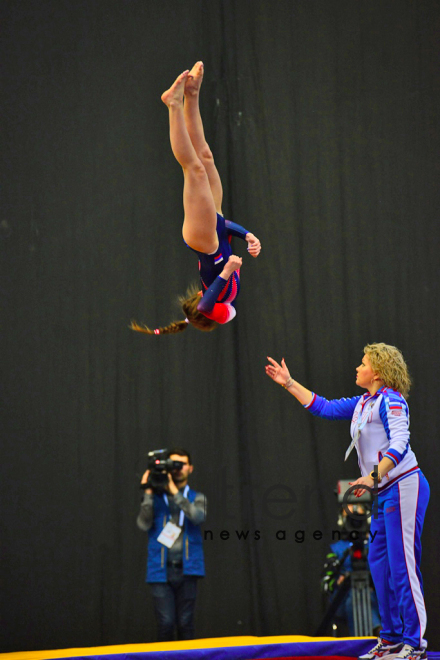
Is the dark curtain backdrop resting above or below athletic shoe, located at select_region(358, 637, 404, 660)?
above

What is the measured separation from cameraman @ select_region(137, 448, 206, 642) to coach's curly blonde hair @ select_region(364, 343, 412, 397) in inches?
53.6

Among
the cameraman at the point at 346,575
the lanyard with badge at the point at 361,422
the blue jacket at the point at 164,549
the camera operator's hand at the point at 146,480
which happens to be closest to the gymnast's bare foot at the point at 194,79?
the lanyard with badge at the point at 361,422

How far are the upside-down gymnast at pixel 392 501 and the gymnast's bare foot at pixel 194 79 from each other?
4.89 feet

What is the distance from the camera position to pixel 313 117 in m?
4.93

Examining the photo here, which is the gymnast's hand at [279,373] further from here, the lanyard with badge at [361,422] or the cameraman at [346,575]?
the cameraman at [346,575]

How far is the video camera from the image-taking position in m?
4.05

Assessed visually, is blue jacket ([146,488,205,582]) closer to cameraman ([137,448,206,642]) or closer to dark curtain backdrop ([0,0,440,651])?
cameraman ([137,448,206,642])

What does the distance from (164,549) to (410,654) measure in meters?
1.47

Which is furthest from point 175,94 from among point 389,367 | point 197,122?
point 389,367

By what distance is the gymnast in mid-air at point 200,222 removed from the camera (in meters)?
3.08

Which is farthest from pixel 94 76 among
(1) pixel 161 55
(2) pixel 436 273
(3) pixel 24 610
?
(3) pixel 24 610

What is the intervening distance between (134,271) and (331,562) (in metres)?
2.19

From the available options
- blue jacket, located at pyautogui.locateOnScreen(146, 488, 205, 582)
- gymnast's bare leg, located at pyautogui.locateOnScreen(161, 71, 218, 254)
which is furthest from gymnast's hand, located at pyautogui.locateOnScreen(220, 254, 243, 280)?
blue jacket, located at pyautogui.locateOnScreen(146, 488, 205, 582)

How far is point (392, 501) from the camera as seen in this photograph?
334 cm
